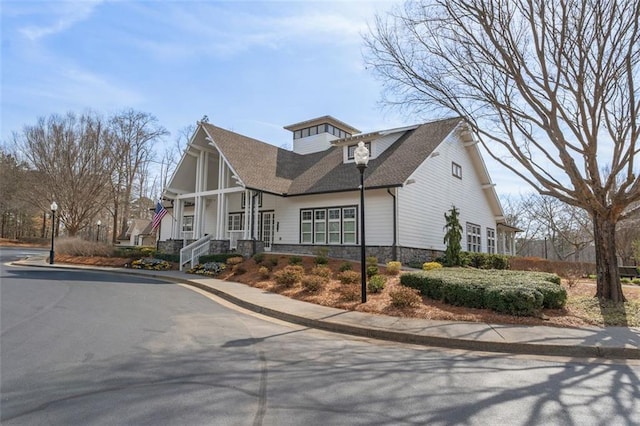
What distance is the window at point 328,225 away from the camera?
63.7 ft

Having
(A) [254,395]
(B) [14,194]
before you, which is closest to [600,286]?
(A) [254,395]

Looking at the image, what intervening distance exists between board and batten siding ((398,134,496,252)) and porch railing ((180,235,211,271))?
33.3ft

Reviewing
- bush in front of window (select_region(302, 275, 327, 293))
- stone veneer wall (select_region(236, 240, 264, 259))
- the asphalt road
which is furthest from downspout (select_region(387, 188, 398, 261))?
the asphalt road

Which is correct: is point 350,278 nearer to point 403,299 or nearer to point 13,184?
point 403,299

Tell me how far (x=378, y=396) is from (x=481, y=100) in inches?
418

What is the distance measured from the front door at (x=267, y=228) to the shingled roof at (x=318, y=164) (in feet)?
7.30

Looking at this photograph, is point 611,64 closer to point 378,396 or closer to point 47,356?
point 378,396

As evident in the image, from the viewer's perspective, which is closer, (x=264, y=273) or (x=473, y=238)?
(x=264, y=273)

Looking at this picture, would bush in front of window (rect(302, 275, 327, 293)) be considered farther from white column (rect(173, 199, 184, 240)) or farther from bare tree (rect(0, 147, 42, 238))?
bare tree (rect(0, 147, 42, 238))

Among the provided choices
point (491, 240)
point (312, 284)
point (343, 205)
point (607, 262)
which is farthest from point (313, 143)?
point (607, 262)

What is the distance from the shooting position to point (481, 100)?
12.4 m

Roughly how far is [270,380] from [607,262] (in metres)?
10.2

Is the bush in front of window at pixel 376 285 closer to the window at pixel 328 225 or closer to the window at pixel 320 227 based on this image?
the window at pixel 328 225

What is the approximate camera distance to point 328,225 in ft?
66.1
